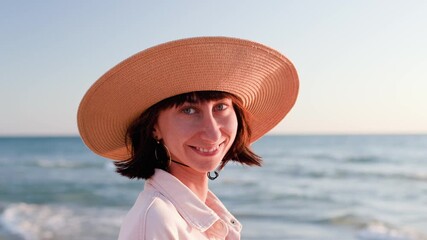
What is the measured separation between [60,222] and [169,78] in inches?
380

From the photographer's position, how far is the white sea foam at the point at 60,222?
1007cm

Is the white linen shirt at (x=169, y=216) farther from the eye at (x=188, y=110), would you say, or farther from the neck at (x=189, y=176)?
the eye at (x=188, y=110)

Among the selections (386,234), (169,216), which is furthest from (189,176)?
(386,234)

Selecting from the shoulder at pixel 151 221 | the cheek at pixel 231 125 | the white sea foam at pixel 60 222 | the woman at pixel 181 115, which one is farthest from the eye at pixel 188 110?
the white sea foam at pixel 60 222

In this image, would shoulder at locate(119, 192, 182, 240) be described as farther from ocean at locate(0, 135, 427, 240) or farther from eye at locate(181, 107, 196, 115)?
ocean at locate(0, 135, 427, 240)

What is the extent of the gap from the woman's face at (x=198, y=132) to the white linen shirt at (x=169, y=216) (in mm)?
102

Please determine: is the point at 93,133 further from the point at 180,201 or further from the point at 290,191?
the point at 290,191

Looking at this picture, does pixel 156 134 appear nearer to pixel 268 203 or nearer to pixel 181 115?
pixel 181 115

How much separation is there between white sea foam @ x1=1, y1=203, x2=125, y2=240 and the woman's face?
7.60 m

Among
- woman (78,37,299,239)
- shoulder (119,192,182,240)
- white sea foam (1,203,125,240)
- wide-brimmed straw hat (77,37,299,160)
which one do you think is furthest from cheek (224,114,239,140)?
white sea foam (1,203,125,240)

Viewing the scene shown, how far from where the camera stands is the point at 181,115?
2303 mm

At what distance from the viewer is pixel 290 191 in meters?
17.8

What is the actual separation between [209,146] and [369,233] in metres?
9.40

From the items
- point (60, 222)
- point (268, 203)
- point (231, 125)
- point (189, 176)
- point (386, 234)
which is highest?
point (268, 203)
